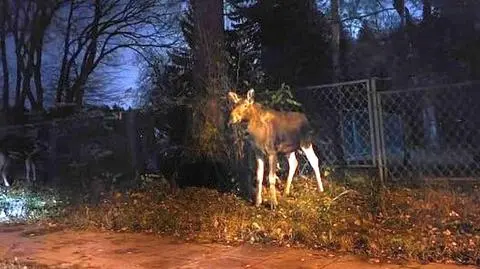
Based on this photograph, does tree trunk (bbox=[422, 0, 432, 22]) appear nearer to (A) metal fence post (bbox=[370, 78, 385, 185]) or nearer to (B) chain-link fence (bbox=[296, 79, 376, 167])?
(B) chain-link fence (bbox=[296, 79, 376, 167])

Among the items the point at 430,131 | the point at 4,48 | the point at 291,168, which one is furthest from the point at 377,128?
the point at 4,48

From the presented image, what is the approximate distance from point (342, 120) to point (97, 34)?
A: 10.6 metres

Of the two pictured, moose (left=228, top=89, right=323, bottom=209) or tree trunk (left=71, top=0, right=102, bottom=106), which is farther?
tree trunk (left=71, top=0, right=102, bottom=106)

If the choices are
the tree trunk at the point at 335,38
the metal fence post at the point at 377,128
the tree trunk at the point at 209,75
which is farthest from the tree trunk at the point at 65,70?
the metal fence post at the point at 377,128

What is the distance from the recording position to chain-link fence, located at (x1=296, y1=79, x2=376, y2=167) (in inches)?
336

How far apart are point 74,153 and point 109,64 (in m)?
5.67

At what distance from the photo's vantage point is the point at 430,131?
852cm

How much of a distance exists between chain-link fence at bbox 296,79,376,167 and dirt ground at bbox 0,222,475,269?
2789 millimetres

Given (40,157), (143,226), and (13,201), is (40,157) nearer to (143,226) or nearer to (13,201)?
(13,201)

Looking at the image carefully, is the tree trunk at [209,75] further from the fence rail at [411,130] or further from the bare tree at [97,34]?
the bare tree at [97,34]

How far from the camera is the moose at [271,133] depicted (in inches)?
296

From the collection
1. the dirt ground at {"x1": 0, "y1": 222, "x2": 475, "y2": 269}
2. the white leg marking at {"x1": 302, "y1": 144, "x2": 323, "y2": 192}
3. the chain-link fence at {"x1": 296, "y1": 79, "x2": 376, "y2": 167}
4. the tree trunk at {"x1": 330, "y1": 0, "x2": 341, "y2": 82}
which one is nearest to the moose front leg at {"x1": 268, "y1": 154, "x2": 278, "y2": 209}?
the white leg marking at {"x1": 302, "y1": 144, "x2": 323, "y2": 192}

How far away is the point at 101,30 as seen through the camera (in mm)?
17781

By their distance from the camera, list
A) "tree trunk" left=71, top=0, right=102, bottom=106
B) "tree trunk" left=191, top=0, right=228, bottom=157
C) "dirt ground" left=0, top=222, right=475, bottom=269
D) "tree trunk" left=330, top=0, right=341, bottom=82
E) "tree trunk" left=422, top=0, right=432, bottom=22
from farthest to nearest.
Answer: "tree trunk" left=71, top=0, right=102, bottom=106
"tree trunk" left=330, top=0, right=341, bottom=82
"tree trunk" left=422, top=0, right=432, bottom=22
"tree trunk" left=191, top=0, right=228, bottom=157
"dirt ground" left=0, top=222, right=475, bottom=269
